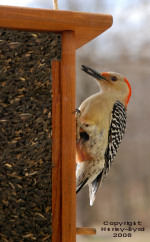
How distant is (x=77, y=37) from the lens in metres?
1.46

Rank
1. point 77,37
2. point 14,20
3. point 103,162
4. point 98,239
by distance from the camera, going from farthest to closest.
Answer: point 98,239, point 103,162, point 77,37, point 14,20

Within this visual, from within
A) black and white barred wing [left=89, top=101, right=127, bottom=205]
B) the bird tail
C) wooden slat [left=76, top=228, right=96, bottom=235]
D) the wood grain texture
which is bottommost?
wooden slat [left=76, top=228, right=96, bottom=235]

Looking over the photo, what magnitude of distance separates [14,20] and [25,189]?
0.55m

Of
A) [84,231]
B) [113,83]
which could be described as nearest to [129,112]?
[113,83]

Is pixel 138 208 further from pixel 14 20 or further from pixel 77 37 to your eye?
Result: pixel 14 20

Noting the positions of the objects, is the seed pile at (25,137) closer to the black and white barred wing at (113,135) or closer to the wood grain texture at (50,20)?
the wood grain texture at (50,20)

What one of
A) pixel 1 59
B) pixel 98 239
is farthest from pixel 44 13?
pixel 98 239

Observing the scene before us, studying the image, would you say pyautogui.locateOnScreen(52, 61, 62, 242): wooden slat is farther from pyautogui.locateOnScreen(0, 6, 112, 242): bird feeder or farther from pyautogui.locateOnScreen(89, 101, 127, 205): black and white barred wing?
pyautogui.locateOnScreen(89, 101, 127, 205): black and white barred wing

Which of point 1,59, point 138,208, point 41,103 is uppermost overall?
point 1,59

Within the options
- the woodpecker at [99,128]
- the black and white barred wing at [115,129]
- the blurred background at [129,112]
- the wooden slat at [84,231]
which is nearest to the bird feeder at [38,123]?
the wooden slat at [84,231]

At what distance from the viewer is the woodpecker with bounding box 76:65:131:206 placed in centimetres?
165

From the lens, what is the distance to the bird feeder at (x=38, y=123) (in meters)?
1.27

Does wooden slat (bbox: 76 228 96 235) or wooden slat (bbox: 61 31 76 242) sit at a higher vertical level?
wooden slat (bbox: 61 31 76 242)

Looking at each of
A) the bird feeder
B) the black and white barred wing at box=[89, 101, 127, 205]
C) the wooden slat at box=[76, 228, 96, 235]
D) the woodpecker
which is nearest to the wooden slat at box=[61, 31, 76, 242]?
the bird feeder
